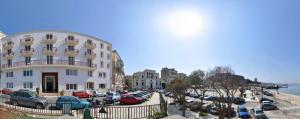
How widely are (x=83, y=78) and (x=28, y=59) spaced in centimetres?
1272

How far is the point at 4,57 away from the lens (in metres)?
70.1

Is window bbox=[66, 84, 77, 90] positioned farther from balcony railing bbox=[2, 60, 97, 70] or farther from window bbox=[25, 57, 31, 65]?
window bbox=[25, 57, 31, 65]

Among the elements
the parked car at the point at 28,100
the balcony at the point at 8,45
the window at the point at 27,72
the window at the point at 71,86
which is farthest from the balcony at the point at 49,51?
the parked car at the point at 28,100


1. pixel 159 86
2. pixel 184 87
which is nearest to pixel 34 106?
pixel 184 87

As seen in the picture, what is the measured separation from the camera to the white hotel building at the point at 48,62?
63.3 m

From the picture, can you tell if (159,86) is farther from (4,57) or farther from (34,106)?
(34,106)

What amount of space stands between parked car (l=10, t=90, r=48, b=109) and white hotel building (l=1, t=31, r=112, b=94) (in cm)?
3150

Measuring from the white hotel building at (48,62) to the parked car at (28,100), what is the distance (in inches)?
1240

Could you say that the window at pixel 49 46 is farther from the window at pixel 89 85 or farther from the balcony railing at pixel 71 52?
the window at pixel 89 85

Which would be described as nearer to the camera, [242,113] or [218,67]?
[242,113]

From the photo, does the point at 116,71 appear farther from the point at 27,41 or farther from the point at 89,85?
the point at 27,41

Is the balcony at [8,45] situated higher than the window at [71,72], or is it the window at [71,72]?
the balcony at [8,45]

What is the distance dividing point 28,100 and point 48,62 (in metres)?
35.3

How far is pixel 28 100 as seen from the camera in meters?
30.9
